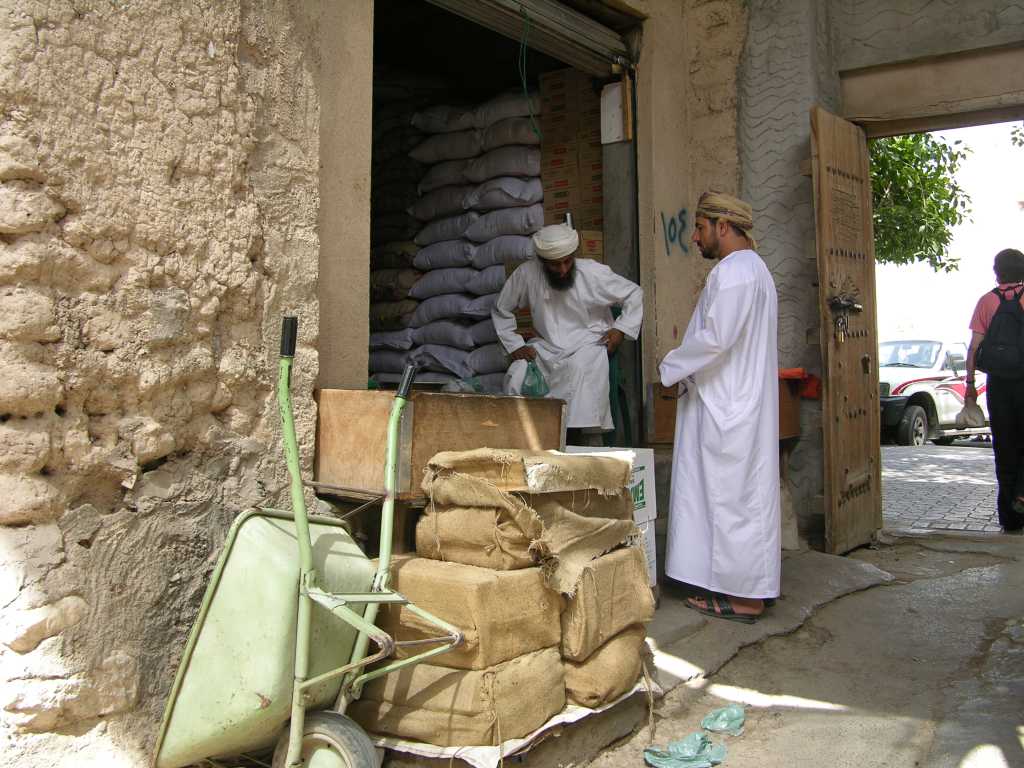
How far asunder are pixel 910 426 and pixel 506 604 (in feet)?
36.8

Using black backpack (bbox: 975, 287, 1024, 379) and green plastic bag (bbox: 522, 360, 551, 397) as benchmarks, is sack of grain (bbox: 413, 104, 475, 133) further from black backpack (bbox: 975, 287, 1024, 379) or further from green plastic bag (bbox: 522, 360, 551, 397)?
black backpack (bbox: 975, 287, 1024, 379)

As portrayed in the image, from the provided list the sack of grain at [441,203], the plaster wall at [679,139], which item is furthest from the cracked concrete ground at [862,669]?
the sack of grain at [441,203]

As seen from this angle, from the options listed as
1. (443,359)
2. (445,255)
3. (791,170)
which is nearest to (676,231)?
(791,170)

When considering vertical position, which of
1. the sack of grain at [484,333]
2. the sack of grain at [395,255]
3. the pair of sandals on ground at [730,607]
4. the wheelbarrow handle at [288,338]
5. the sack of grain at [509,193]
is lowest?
the pair of sandals on ground at [730,607]

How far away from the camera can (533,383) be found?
5070 millimetres

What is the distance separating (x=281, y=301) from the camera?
3033 mm

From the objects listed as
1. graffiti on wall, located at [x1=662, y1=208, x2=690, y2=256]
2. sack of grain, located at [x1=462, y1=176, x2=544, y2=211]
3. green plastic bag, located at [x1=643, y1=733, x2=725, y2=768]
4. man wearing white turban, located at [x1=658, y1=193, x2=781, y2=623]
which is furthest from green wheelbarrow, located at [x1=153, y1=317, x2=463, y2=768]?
sack of grain, located at [x1=462, y1=176, x2=544, y2=211]

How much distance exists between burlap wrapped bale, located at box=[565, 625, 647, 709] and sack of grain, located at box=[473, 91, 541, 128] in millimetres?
4027

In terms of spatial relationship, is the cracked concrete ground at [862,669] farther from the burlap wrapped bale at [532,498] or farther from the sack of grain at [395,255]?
the sack of grain at [395,255]

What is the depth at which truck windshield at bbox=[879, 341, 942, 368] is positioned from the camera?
13.2 metres

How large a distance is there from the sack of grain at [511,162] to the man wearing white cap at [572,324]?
0.98 meters

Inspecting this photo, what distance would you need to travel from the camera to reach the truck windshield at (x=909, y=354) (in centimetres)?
1320

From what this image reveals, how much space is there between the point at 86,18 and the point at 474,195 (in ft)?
13.0

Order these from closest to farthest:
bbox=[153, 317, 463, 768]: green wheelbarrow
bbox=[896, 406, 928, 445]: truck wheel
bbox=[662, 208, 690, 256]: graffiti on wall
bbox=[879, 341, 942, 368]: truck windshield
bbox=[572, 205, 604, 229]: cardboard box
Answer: bbox=[153, 317, 463, 768]: green wheelbarrow, bbox=[662, 208, 690, 256]: graffiti on wall, bbox=[572, 205, 604, 229]: cardboard box, bbox=[896, 406, 928, 445]: truck wheel, bbox=[879, 341, 942, 368]: truck windshield
